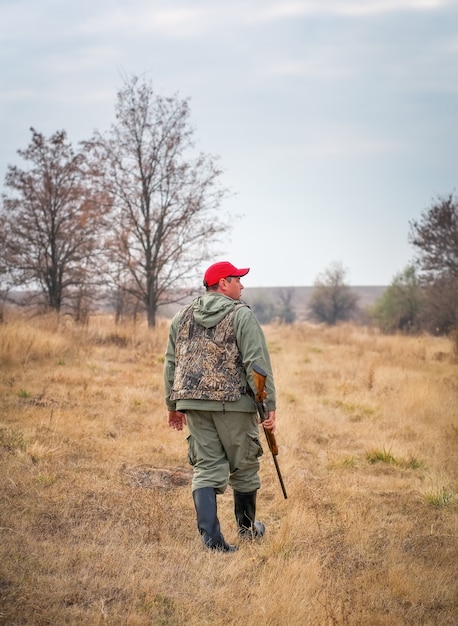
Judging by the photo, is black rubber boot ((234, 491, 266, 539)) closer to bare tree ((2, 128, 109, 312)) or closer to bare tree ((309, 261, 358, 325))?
bare tree ((2, 128, 109, 312))

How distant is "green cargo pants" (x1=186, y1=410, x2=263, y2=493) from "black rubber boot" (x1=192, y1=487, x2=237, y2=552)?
7cm

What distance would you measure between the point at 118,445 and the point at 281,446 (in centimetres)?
198

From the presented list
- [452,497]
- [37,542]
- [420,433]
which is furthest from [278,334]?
[37,542]

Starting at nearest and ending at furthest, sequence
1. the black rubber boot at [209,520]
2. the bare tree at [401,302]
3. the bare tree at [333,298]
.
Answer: the black rubber boot at [209,520]
the bare tree at [401,302]
the bare tree at [333,298]

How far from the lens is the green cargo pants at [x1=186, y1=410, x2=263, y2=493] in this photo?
419 cm

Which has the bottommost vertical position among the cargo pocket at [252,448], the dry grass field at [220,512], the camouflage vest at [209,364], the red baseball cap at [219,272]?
the dry grass field at [220,512]

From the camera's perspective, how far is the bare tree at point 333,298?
65.5m

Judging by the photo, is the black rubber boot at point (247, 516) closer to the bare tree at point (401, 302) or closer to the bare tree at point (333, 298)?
the bare tree at point (401, 302)

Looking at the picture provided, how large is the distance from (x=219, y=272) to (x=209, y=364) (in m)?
0.70

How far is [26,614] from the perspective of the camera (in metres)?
2.97

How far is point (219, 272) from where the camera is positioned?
4.40 meters

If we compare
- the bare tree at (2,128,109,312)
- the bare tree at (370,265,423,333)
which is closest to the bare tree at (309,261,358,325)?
the bare tree at (370,265,423,333)

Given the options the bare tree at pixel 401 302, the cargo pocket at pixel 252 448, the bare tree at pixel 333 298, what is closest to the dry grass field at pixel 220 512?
the cargo pocket at pixel 252 448

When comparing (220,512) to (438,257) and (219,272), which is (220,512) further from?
(438,257)
